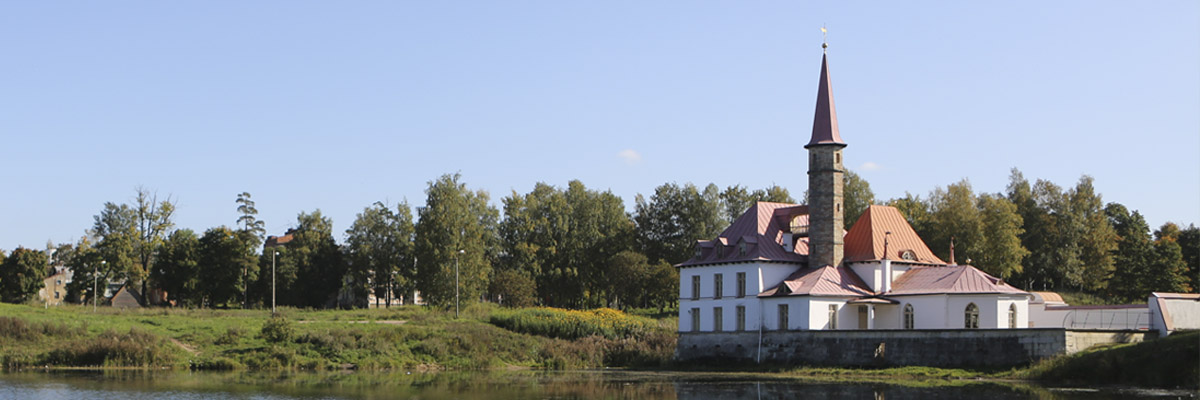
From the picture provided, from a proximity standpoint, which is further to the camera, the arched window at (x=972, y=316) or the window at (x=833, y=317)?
the window at (x=833, y=317)

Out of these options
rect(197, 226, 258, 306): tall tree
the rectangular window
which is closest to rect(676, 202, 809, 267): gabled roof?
the rectangular window

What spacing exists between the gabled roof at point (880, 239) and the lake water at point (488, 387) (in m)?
10.8

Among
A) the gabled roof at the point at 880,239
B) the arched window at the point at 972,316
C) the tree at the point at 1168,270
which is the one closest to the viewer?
the arched window at the point at 972,316

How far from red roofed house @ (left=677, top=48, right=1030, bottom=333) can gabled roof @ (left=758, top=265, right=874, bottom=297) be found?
0.07m

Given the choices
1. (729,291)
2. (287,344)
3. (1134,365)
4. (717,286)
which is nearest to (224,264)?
(287,344)

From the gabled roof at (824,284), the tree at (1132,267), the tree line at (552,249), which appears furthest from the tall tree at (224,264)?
the tree at (1132,267)

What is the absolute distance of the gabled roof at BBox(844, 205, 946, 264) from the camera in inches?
2299

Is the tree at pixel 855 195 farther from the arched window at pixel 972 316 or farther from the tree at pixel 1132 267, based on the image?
the arched window at pixel 972 316

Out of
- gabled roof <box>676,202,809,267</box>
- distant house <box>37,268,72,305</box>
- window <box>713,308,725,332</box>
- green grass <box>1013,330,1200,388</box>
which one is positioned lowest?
green grass <box>1013,330,1200,388</box>

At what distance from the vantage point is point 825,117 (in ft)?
194

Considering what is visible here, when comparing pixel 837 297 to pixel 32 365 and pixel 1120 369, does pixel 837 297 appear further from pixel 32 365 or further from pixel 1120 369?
pixel 32 365

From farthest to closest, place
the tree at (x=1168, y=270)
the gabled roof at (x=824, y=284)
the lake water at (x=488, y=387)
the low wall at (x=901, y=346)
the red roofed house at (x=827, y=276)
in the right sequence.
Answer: the tree at (x=1168, y=270) → the gabled roof at (x=824, y=284) → the red roofed house at (x=827, y=276) → the low wall at (x=901, y=346) → the lake water at (x=488, y=387)

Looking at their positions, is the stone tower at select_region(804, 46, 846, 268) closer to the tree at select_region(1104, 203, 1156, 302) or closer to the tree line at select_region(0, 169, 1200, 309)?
the tree line at select_region(0, 169, 1200, 309)

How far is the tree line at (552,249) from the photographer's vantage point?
267 feet
